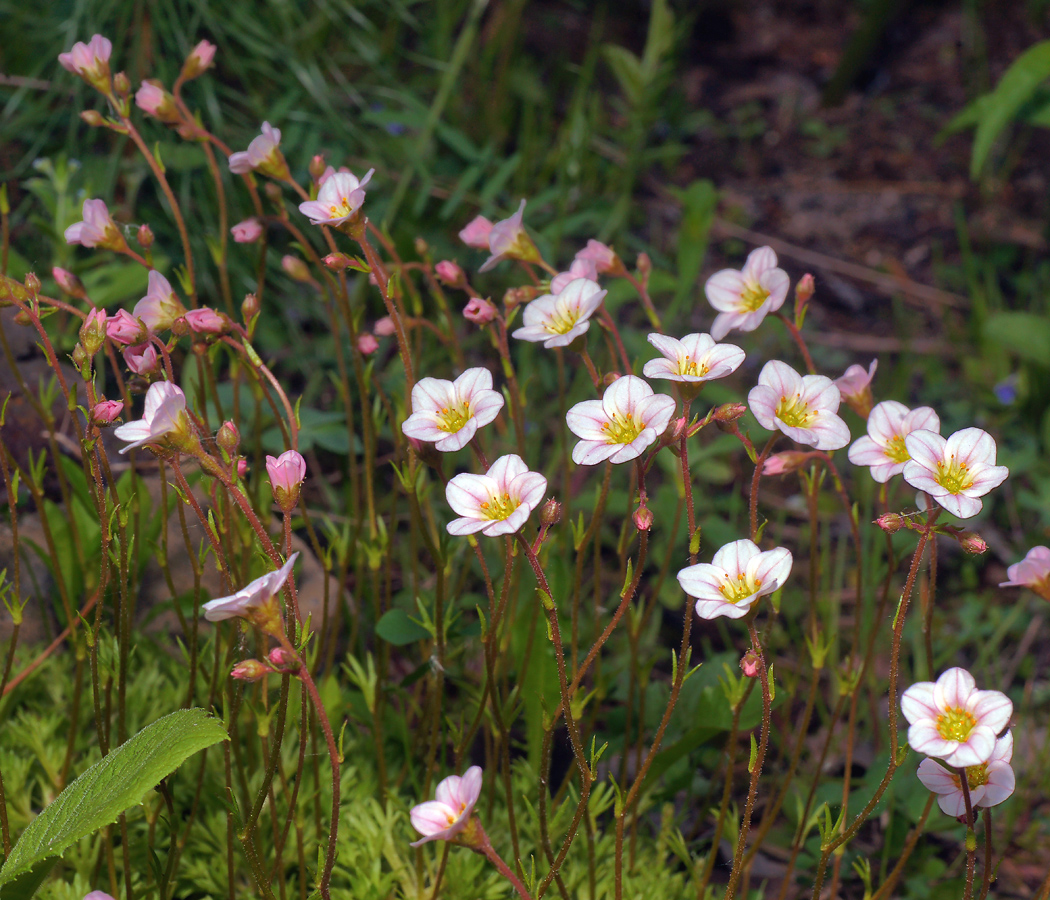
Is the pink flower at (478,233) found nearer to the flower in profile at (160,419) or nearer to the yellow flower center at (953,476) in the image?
the flower in profile at (160,419)

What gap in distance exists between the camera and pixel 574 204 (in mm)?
3740

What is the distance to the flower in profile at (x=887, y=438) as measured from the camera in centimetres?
135

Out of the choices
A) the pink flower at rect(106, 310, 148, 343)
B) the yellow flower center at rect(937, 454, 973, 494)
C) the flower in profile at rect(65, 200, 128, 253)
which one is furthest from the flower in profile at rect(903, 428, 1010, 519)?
the flower in profile at rect(65, 200, 128, 253)

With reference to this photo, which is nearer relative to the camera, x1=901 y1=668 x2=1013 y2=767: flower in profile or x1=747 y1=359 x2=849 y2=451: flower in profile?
x1=901 y1=668 x2=1013 y2=767: flower in profile

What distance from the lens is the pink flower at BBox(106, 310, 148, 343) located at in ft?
4.18

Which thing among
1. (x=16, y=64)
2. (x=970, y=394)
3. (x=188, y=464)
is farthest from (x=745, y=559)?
(x=16, y=64)

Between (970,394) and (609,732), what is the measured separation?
2157 mm

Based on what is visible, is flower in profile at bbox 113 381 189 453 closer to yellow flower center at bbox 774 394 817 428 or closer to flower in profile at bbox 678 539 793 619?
flower in profile at bbox 678 539 793 619

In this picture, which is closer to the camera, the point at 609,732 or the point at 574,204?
the point at 609,732

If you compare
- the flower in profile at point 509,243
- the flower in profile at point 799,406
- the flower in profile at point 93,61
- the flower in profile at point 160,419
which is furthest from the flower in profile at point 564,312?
the flower in profile at point 93,61

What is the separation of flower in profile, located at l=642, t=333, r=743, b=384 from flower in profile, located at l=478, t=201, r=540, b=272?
408mm

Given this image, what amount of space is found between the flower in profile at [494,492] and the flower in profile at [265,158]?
2.25 feet

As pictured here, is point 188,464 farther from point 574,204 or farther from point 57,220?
point 574,204

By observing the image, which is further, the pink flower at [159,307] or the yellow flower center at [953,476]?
the pink flower at [159,307]
